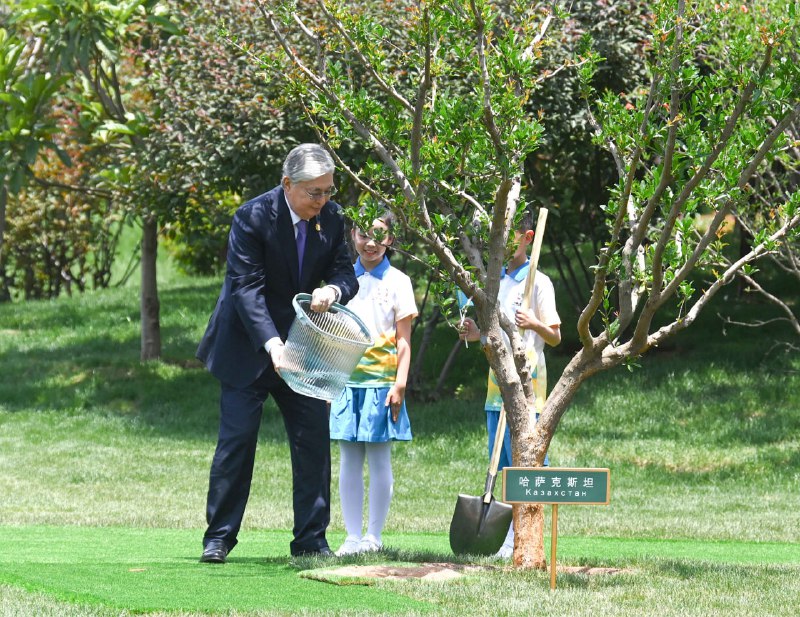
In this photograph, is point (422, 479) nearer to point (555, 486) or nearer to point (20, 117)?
point (20, 117)

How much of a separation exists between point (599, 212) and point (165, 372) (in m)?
5.80

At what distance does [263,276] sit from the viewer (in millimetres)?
6406

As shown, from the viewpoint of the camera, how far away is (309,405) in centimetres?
663

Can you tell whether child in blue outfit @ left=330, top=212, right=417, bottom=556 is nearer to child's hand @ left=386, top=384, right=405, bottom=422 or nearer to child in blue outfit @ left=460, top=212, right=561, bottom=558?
child's hand @ left=386, top=384, right=405, bottom=422

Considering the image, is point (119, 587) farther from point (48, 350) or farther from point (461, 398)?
point (48, 350)

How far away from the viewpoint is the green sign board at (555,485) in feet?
17.5

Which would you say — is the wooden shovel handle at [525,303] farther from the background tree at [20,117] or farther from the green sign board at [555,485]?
the background tree at [20,117]

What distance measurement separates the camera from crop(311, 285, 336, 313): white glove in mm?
6000

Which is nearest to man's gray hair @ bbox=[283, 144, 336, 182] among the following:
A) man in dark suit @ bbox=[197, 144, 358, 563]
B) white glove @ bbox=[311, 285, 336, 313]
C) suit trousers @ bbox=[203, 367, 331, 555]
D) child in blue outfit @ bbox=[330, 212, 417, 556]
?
man in dark suit @ bbox=[197, 144, 358, 563]

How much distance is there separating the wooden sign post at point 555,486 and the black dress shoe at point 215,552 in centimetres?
177

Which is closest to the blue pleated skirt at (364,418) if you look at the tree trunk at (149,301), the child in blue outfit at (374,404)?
the child in blue outfit at (374,404)

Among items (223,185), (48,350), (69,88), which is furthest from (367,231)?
(48,350)

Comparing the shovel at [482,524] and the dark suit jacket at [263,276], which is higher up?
the dark suit jacket at [263,276]

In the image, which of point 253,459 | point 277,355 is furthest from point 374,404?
point 277,355
